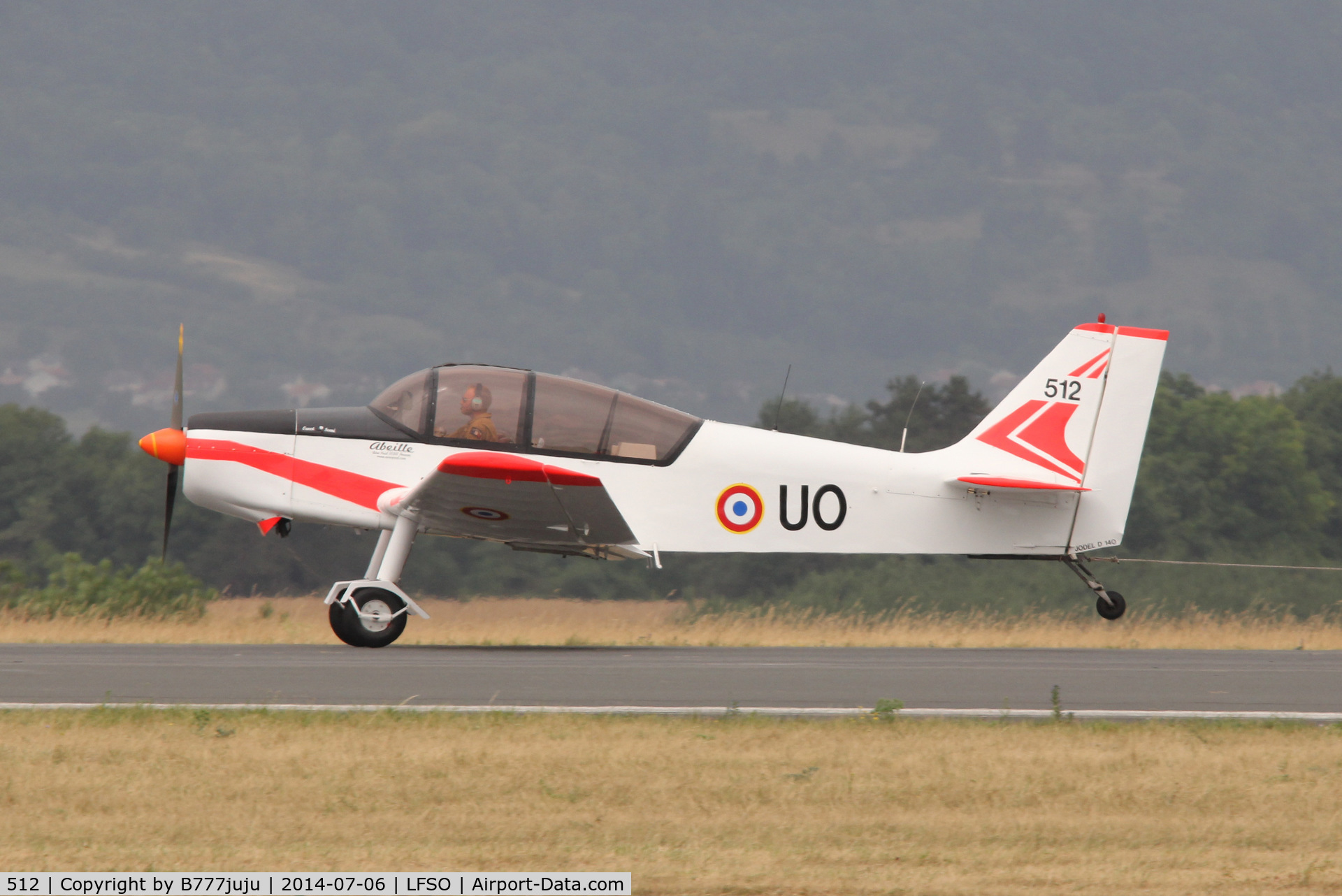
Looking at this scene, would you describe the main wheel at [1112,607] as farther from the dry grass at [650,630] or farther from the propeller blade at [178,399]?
the propeller blade at [178,399]

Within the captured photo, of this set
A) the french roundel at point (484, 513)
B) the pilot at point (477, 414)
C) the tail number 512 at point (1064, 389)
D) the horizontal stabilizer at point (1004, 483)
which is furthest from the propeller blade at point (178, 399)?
the tail number 512 at point (1064, 389)

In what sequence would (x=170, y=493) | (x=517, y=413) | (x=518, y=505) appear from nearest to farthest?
(x=518, y=505), (x=517, y=413), (x=170, y=493)

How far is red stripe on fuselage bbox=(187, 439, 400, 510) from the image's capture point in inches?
460

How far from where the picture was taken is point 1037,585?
2923 centimetres

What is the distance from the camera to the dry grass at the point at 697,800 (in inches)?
181

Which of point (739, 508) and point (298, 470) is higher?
point (739, 508)

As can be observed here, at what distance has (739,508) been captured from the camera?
12000mm

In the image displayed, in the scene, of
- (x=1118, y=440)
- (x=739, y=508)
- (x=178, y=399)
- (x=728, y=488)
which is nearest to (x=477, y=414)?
(x=728, y=488)

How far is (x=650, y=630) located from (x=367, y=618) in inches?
177

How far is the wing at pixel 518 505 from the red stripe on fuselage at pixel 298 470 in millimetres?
525

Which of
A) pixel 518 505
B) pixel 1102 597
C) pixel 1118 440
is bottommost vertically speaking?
pixel 518 505

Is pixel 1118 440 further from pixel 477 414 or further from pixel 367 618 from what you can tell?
pixel 367 618

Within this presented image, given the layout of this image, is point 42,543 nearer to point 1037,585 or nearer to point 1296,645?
point 1037,585

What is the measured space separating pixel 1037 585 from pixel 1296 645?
15.4 meters
